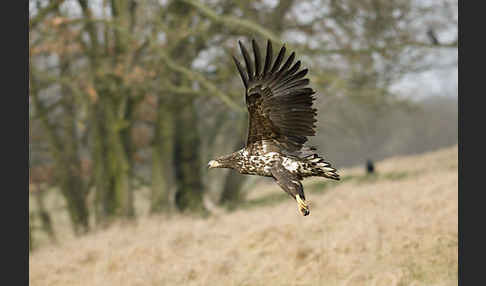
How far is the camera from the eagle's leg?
3.73 m

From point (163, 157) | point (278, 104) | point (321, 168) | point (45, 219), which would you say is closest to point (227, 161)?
point (278, 104)

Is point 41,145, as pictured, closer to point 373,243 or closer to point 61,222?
point 61,222

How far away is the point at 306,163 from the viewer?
438cm

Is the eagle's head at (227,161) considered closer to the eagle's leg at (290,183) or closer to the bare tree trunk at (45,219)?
the eagle's leg at (290,183)

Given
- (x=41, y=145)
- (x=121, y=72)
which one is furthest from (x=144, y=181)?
(x=121, y=72)

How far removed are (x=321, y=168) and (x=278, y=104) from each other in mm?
696

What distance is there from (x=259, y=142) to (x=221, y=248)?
4743 mm

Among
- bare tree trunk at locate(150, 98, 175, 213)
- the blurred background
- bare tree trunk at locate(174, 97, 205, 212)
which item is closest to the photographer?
the blurred background

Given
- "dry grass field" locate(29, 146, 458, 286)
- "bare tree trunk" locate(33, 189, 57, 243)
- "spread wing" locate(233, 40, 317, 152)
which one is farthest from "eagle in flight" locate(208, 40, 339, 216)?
"bare tree trunk" locate(33, 189, 57, 243)

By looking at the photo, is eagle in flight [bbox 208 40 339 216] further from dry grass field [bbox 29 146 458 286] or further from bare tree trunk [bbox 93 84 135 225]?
bare tree trunk [bbox 93 84 135 225]

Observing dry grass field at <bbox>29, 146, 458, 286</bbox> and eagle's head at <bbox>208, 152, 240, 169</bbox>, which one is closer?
eagle's head at <bbox>208, 152, 240, 169</bbox>

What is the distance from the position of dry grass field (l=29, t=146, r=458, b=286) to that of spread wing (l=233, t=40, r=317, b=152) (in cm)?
296

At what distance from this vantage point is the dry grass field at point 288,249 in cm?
735

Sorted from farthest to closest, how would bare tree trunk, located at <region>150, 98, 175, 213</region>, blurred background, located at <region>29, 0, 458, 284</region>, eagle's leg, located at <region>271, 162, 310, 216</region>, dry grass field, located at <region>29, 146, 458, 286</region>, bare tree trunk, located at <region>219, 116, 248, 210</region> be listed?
bare tree trunk, located at <region>219, 116, 248, 210</region> < bare tree trunk, located at <region>150, 98, 175, 213</region> < blurred background, located at <region>29, 0, 458, 284</region> < dry grass field, located at <region>29, 146, 458, 286</region> < eagle's leg, located at <region>271, 162, 310, 216</region>
